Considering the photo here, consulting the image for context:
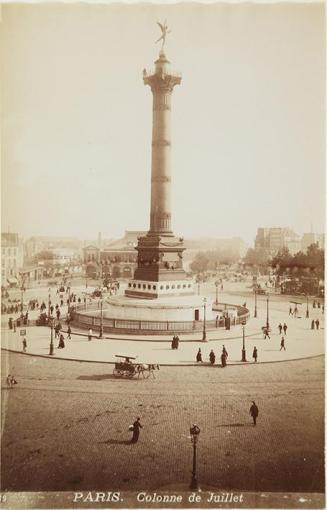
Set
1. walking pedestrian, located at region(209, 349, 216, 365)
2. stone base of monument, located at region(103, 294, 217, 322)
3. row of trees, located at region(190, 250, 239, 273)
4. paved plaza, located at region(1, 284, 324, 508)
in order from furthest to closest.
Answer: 1. row of trees, located at region(190, 250, 239, 273)
2. stone base of monument, located at region(103, 294, 217, 322)
3. walking pedestrian, located at region(209, 349, 216, 365)
4. paved plaza, located at region(1, 284, 324, 508)

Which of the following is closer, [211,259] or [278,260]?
[278,260]

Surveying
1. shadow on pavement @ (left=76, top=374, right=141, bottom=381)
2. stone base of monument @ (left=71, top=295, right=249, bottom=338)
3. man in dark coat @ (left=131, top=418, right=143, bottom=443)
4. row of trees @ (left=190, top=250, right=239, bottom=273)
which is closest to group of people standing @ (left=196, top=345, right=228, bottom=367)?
shadow on pavement @ (left=76, top=374, right=141, bottom=381)

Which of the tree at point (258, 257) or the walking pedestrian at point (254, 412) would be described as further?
the tree at point (258, 257)

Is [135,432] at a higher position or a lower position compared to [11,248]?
lower

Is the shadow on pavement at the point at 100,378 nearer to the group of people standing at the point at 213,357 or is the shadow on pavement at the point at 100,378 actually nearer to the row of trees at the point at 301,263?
the group of people standing at the point at 213,357

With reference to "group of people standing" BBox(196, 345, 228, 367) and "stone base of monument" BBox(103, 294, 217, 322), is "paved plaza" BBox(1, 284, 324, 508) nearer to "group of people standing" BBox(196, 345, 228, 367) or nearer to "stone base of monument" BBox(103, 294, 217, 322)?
"group of people standing" BBox(196, 345, 228, 367)

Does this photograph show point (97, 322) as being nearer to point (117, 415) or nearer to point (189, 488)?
point (117, 415)

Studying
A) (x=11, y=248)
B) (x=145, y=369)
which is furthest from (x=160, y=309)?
(x=11, y=248)

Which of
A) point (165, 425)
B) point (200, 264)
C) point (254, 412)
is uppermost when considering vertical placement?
point (200, 264)

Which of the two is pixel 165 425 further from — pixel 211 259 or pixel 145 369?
pixel 211 259

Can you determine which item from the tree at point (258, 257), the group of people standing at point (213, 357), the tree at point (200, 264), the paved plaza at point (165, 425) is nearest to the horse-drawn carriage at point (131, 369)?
the paved plaza at point (165, 425)

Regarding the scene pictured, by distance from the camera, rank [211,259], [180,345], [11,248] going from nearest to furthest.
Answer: [11,248], [180,345], [211,259]

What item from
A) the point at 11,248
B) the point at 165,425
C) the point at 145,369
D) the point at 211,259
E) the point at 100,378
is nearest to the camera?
the point at 165,425
